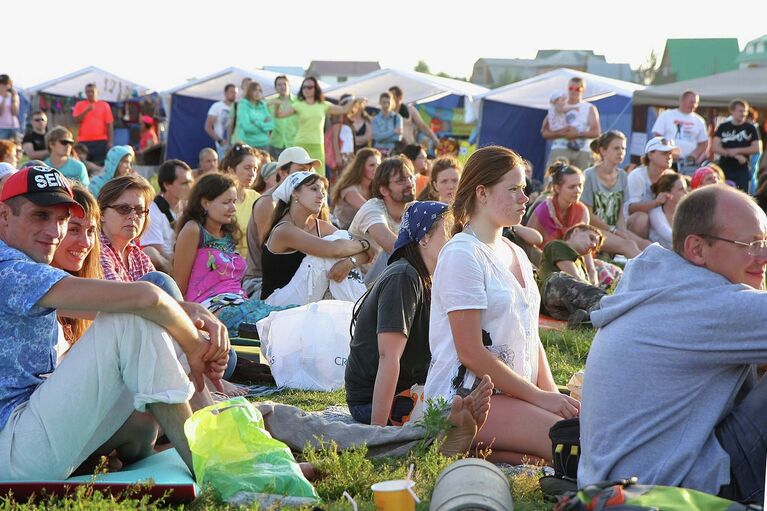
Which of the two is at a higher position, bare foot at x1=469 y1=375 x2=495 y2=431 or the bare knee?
bare foot at x1=469 y1=375 x2=495 y2=431

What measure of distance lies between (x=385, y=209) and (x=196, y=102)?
1712cm

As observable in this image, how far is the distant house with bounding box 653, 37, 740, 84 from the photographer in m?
43.7

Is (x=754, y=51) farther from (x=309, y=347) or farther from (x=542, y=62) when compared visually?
(x=309, y=347)

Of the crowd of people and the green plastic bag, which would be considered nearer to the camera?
the crowd of people

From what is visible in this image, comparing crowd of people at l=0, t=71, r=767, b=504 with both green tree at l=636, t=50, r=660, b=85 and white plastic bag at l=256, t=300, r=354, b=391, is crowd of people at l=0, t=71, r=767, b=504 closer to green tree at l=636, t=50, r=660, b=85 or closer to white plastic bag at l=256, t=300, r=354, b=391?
white plastic bag at l=256, t=300, r=354, b=391

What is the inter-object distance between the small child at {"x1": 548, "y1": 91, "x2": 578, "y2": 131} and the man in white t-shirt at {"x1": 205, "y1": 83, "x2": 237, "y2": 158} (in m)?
6.01

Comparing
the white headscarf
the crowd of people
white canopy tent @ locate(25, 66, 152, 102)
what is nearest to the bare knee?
the crowd of people

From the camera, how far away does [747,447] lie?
12.2 feet

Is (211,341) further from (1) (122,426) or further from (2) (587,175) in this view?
(2) (587,175)

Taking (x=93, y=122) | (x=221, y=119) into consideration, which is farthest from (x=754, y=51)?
(x=93, y=122)

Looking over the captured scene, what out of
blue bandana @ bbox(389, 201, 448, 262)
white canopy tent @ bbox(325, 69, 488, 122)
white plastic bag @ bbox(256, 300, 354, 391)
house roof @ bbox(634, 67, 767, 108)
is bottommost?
white canopy tent @ bbox(325, 69, 488, 122)

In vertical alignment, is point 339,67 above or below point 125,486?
below

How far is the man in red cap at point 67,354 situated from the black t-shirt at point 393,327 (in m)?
1.32

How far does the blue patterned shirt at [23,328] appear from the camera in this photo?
3.97 metres
